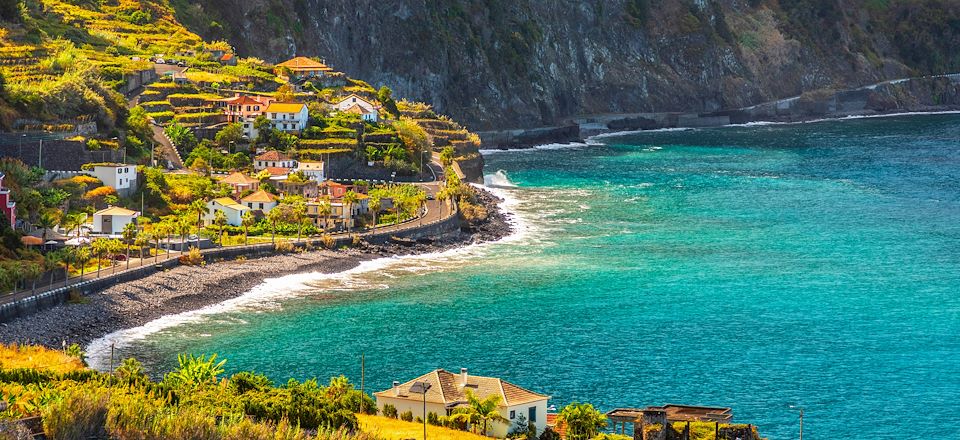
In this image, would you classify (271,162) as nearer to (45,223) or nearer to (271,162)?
(271,162)

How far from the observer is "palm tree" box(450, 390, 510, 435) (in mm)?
67688

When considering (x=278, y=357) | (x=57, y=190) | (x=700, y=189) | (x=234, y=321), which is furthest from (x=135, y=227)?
(x=700, y=189)

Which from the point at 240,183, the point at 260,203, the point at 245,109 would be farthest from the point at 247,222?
the point at 245,109

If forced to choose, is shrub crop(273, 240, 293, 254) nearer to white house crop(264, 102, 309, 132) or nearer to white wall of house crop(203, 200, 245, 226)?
white wall of house crop(203, 200, 245, 226)

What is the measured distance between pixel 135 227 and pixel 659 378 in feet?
146

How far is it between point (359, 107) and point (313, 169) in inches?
909

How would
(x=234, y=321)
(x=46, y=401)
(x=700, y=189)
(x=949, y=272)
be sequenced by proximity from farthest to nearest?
1. (x=700, y=189)
2. (x=949, y=272)
3. (x=234, y=321)
4. (x=46, y=401)

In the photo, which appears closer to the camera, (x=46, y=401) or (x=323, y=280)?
(x=46, y=401)

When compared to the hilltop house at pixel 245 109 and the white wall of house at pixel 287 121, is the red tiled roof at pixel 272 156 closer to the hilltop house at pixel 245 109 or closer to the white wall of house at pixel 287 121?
the hilltop house at pixel 245 109

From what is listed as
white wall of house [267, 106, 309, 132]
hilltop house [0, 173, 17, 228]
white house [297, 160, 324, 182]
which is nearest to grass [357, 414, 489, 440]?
hilltop house [0, 173, 17, 228]

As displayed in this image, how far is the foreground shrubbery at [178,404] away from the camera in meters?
57.6

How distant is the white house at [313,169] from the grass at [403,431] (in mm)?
73988

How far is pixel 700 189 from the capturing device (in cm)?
17588

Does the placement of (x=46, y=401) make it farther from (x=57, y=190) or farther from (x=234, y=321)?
(x=57, y=190)
